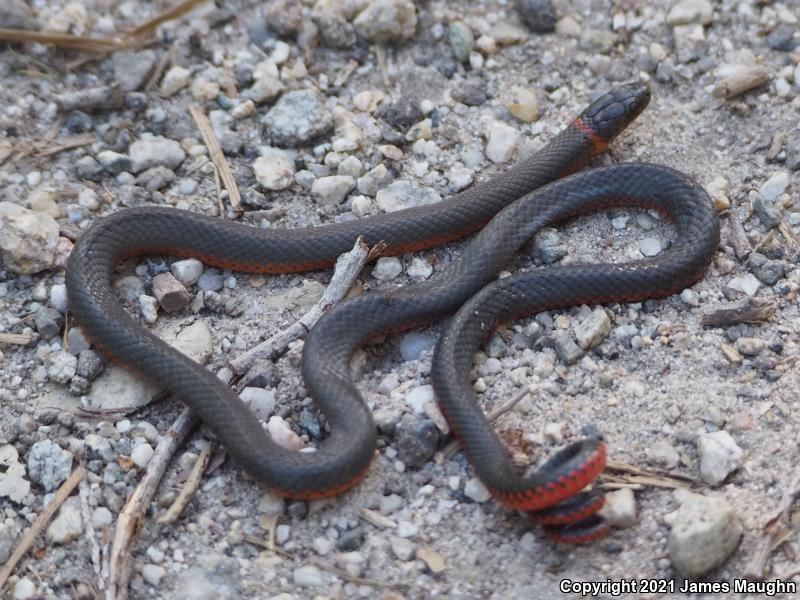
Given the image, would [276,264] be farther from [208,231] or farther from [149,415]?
[149,415]

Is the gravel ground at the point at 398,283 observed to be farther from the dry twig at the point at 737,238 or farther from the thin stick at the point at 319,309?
the thin stick at the point at 319,309

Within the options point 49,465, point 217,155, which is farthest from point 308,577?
point 217,155

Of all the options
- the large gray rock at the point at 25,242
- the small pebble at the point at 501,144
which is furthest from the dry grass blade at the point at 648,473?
the large gray rock at the point at 25,242

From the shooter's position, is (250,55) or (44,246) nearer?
(44,246)

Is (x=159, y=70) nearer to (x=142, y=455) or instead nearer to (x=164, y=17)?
(x=164, y=17)

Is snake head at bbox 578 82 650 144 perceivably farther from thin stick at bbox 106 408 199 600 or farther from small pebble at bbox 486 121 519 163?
thin stick at bbox 106 408 199 600

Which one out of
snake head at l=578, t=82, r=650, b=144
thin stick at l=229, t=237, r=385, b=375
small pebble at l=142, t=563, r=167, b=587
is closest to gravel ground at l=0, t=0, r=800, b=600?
small pebble at l=142, t=563, r=167, b=587

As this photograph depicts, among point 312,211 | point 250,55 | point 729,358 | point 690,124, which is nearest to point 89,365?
point 312,211
